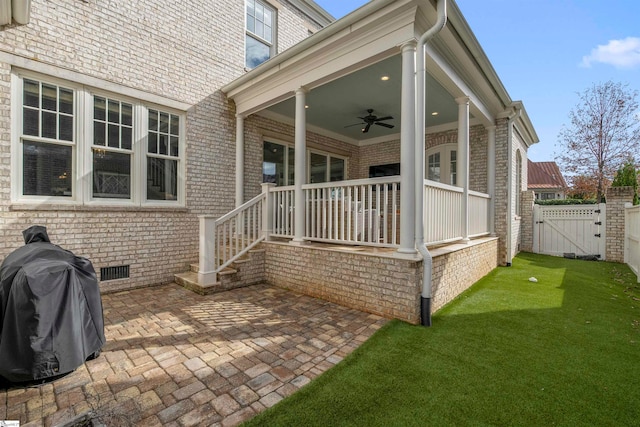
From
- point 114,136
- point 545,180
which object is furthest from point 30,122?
point 545,180

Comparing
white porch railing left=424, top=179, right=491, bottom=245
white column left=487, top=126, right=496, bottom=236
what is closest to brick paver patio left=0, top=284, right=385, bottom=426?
white porch railing left=424, top=179, right=491, bottom=245

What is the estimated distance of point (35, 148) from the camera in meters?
4.17

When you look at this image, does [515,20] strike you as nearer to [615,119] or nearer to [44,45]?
[44,45]

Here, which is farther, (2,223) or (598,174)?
(598,174)

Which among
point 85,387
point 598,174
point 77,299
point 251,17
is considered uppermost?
point 251,17

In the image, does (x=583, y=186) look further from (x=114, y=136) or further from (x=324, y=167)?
(x=114, y=136)

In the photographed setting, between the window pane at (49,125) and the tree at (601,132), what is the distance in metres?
19.7

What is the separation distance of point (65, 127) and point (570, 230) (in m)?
12.0

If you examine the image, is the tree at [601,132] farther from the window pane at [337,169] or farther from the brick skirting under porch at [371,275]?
the brick skirting under porch at [371,275]

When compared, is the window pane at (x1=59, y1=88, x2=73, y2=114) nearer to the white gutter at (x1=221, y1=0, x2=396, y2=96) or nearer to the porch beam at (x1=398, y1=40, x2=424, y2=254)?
the white gutter at (x1=221, y1=0, x2=396, y2=96)

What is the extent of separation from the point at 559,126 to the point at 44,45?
69.8 feet

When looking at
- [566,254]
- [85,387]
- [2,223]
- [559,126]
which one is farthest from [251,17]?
[559,126]

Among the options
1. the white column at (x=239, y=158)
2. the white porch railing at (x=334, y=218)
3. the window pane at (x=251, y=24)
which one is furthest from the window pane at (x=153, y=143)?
the window pane at (x=251, y=24)

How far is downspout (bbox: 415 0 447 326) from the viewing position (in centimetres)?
346
